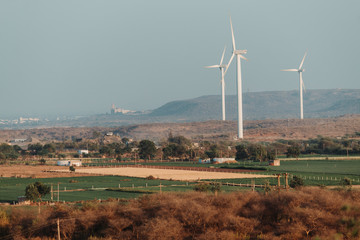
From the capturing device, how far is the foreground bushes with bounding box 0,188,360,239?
3697cm

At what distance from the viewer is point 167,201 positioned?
4038 cm

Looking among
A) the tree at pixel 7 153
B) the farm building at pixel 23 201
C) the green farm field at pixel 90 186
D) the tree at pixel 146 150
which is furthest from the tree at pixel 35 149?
the farm building at pixel 23 201

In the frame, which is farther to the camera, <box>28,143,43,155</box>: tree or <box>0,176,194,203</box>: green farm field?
<box>28,143,43,155</box>: tree

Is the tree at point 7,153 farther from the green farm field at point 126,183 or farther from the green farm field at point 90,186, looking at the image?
the green farm field at point 90,186

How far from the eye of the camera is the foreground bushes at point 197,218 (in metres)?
37.0

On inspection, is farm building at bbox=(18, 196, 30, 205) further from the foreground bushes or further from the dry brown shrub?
the dry brown shrub

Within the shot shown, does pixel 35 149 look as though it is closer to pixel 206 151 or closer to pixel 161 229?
pixel 206 151

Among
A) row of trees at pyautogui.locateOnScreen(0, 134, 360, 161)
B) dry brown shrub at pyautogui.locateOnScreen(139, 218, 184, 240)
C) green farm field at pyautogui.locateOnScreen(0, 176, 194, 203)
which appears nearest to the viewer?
dry brown shrub at pyautogui.locateOnScreen(139, 218, 184, 240)

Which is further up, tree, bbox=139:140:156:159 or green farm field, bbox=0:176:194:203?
tree, bbox=139:140:156:159

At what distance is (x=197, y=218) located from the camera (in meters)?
39.2

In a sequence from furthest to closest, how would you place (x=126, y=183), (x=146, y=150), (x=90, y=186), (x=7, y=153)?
(x=7, y=153) < (x=146, y=150) < (x=126, y=183) < (x=90, y=186)

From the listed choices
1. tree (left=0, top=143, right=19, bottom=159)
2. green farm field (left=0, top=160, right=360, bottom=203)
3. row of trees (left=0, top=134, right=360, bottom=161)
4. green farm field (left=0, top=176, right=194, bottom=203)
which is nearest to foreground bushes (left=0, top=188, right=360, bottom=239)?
green farm field (left=0, top=160, right=360, bottom=203)

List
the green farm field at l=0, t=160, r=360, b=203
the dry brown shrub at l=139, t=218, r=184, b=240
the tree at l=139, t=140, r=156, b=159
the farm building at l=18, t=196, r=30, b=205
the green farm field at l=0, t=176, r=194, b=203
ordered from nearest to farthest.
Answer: the dry brown shrub at l=139, t=218, r=184, b=240 → the farm building at l=18, t=196, r=30, b=205 → the green farm field at l=0, t=176, r=194, b=203 → the green farm field at l=0, t=160, r=360, b=203 → the tree at l=139, t=140, r=156, b=159

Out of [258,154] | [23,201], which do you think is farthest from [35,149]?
[23,201]
